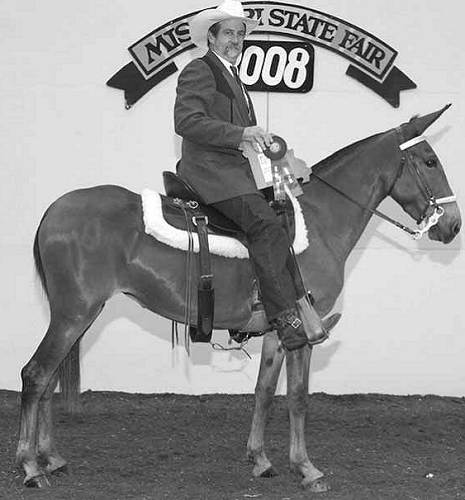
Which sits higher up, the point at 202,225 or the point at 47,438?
the point at 202,225

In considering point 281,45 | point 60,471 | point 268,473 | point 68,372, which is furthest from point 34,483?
point 281,45

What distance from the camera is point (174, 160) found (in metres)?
7.40

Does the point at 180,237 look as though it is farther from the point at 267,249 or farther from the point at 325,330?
the point at 325,330

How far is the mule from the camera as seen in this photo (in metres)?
5.09

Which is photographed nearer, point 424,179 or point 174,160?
point 424,179

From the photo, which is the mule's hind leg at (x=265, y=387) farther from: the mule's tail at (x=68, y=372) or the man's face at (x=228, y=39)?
the man's face at (x=228, y=39)

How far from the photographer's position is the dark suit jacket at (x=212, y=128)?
5016 millimetres

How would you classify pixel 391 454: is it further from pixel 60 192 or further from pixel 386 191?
pixel 60 192

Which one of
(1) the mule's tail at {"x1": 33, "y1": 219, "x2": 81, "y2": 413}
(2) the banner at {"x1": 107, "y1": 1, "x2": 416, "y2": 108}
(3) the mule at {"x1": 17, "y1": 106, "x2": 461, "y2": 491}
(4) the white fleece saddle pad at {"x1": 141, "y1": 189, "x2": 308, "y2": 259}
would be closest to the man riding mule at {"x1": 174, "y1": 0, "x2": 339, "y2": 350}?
Answer: (4) the white fleece saddle pad at {"x1": 141, "y1": 189, "x2": 308, "y2": 259}

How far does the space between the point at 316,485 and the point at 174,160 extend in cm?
312

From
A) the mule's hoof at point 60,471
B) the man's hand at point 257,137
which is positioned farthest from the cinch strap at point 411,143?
the mule's hoof at point 60,471

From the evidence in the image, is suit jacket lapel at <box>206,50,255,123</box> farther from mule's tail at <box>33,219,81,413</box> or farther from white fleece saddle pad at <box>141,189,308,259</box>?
Answer: mule's tail at <box>33,219,81,413</box>

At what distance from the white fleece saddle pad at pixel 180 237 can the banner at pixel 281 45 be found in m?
2.18

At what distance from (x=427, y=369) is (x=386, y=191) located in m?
2.60
